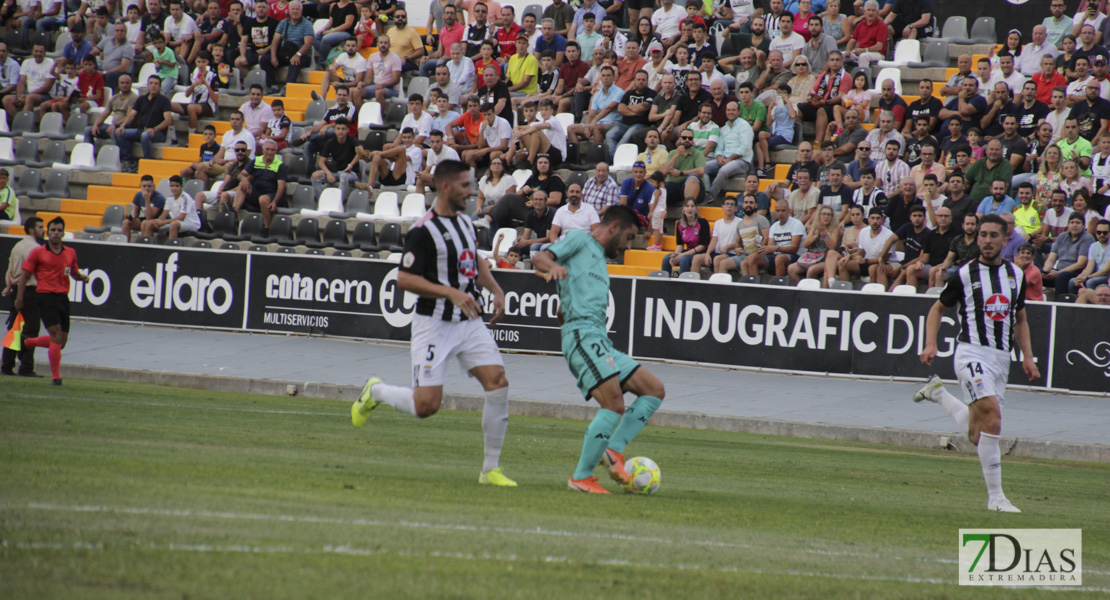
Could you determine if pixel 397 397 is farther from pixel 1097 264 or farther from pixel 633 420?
pixel 1097 264

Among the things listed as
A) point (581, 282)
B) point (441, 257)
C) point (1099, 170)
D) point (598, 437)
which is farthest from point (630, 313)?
point (441, 257)

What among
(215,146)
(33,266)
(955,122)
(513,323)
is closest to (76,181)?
(215,146)

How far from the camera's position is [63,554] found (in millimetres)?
4742

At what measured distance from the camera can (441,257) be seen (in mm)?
7949

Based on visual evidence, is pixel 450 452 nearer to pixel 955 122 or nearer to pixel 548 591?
pixel 548 591

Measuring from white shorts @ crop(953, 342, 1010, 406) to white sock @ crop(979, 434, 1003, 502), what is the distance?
36 cm

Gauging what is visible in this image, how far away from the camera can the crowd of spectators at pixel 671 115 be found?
19.0 meters

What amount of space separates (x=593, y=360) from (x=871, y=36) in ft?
55.5

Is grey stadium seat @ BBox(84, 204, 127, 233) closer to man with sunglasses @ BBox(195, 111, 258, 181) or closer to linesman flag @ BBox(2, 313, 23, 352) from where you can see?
man with sunglasses @ BBox(195, 111, 258, 181)

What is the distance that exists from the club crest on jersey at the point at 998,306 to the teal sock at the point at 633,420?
117 inches

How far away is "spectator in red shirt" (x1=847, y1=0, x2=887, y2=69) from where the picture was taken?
75.0ft

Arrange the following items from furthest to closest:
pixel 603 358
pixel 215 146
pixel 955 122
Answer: pixel 215 146 → pixel 955 122 → pixel 603 358

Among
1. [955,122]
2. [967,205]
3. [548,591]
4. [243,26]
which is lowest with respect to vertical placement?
[548,591]

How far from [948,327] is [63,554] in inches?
614
